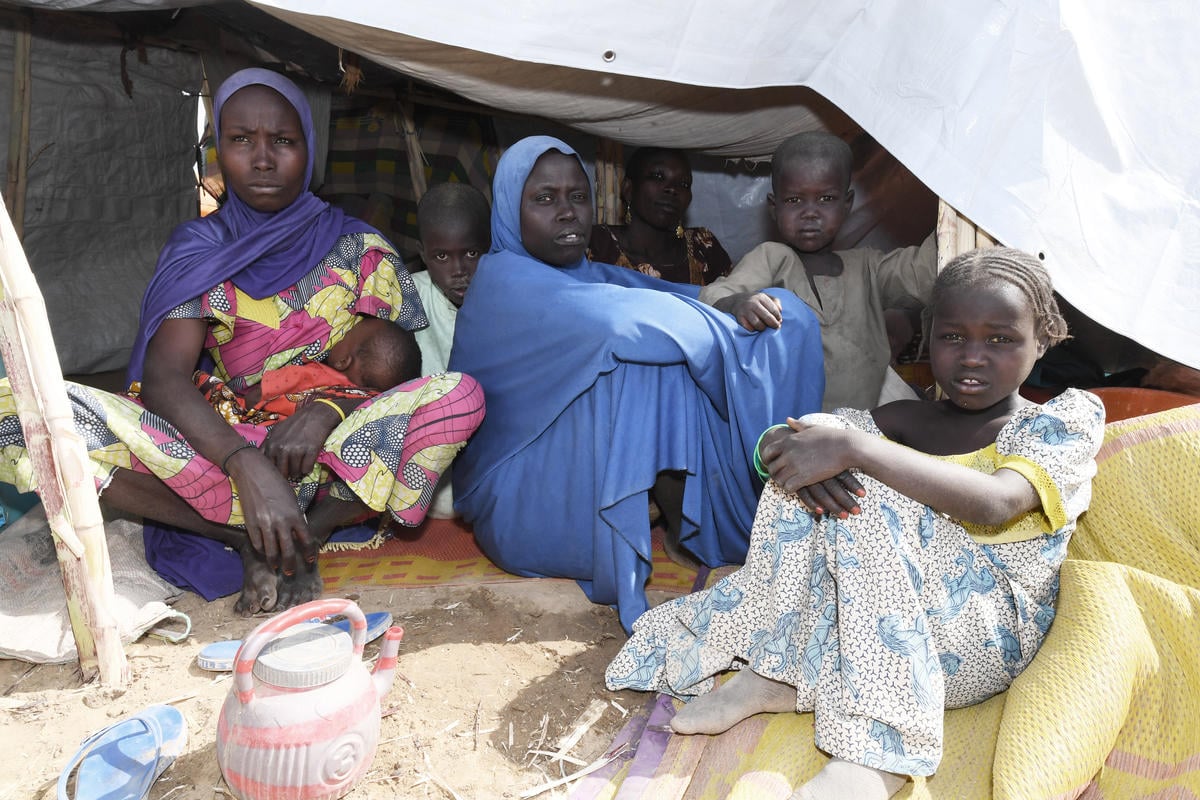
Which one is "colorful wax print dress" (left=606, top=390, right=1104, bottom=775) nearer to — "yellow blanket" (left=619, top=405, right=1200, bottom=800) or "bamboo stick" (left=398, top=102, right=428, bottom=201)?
"yellow blanket" (left=619, top=405, right=1200, bottom=800)

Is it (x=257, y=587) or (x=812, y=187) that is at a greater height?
(x=812, y=187)

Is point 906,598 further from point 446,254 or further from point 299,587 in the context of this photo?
point 446,254

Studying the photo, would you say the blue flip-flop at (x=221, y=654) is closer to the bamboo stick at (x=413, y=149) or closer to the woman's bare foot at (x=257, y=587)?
the woman's bare foot at (x=257, y=587)

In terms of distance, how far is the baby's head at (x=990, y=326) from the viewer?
1.73 metres

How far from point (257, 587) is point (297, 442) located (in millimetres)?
397

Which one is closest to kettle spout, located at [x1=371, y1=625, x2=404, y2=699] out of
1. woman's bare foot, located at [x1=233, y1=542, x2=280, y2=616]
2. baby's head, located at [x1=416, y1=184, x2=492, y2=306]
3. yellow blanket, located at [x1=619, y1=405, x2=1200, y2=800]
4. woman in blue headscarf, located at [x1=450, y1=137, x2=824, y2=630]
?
yellow blanket, located at [x1=619, y1=405, x2=1200, y2=800]

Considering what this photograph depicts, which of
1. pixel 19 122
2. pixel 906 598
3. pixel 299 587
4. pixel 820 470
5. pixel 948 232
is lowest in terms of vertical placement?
pixel 299 587

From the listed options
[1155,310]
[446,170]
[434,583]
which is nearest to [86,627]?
[434,583]

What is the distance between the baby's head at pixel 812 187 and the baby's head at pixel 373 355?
4.12 ft

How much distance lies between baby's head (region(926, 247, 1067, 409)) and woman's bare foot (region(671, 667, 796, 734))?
704 mm

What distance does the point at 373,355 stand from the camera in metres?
2.70

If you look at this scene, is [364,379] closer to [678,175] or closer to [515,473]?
[515,473]

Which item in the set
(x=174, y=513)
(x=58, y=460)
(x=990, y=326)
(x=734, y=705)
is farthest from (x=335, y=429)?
(x=990, y=326)

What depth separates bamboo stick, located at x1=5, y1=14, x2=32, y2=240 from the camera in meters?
3.58
